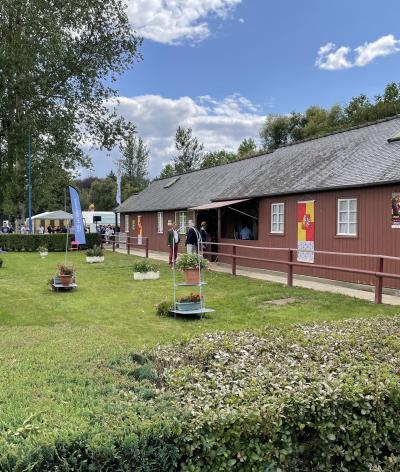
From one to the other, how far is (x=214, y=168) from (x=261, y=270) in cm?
1177

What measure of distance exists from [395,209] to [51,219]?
39.1 metres

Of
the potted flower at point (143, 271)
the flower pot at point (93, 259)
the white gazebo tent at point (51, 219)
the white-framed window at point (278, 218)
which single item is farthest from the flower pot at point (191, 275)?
the white gazebo tent at point (51, 219)

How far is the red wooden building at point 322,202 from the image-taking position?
12516mm

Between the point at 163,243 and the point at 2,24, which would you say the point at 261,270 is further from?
the point at 2,24

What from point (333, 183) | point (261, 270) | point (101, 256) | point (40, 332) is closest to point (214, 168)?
point (101, 256)

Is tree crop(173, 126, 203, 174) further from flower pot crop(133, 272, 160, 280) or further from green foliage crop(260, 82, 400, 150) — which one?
flower pot crop(133, 272, 160, 280)

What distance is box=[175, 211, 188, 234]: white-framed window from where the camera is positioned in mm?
24797

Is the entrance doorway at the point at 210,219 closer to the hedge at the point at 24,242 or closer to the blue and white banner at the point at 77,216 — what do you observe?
the blue and white banner at the point at 77,216

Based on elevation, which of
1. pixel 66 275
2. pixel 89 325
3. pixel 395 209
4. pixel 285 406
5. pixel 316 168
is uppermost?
pixel 316 168

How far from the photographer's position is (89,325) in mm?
8055

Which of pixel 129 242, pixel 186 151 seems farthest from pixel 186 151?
pixel 129 242

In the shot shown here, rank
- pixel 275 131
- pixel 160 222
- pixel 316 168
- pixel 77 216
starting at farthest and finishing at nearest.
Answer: pixel 275 131
pixel 160 222
pixel 316 168
pixel 77 216

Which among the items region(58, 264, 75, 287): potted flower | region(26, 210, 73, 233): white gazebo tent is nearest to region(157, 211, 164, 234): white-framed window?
region(58, 264, 75, 287): potted flower

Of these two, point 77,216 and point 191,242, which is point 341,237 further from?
point 77,216
